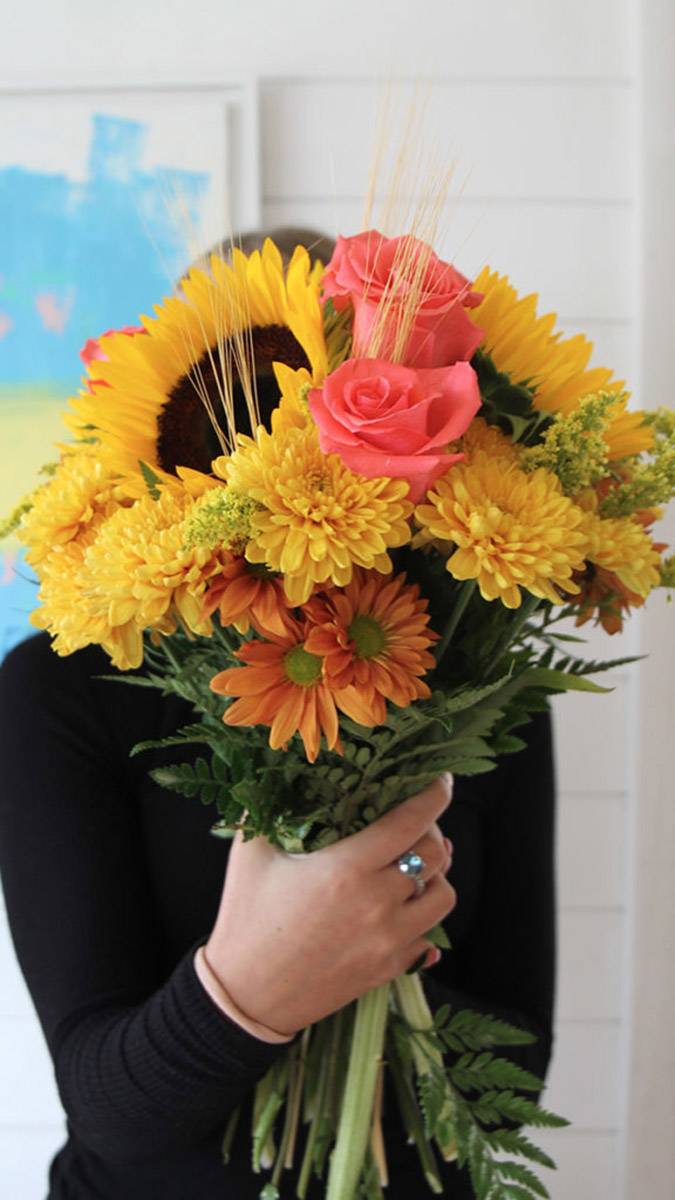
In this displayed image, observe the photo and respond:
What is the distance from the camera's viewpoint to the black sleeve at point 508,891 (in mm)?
732

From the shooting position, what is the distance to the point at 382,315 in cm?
36

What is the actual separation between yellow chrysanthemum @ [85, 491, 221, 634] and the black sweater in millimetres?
279

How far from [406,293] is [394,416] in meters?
0.06

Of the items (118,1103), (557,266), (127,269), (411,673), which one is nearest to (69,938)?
(118,1103)

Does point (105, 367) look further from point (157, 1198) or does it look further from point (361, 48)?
point (361, 48)

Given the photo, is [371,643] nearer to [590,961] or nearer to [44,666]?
[44,666]

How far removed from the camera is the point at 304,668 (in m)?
0.38

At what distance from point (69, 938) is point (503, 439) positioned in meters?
0.43

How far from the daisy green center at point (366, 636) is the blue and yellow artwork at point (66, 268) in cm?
72

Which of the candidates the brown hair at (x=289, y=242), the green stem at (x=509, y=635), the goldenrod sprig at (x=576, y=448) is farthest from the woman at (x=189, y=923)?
the brown hair at (x=289, y=242)

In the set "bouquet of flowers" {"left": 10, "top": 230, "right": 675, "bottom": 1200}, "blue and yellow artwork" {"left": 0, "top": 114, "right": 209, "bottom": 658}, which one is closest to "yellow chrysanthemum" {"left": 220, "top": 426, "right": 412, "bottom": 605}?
"bouquet of flowers" {"left": 10, "top": 230, "right": 675, "bottom": 1200}

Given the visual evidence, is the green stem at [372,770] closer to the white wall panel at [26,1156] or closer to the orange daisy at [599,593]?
the orange daisy at [599,593]

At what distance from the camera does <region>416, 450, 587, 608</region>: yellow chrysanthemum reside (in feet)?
1.11

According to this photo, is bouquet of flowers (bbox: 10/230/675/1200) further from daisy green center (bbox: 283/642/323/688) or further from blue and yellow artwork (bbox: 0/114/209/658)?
blue and yellow artwork (bbox: 0/114/209/658)
